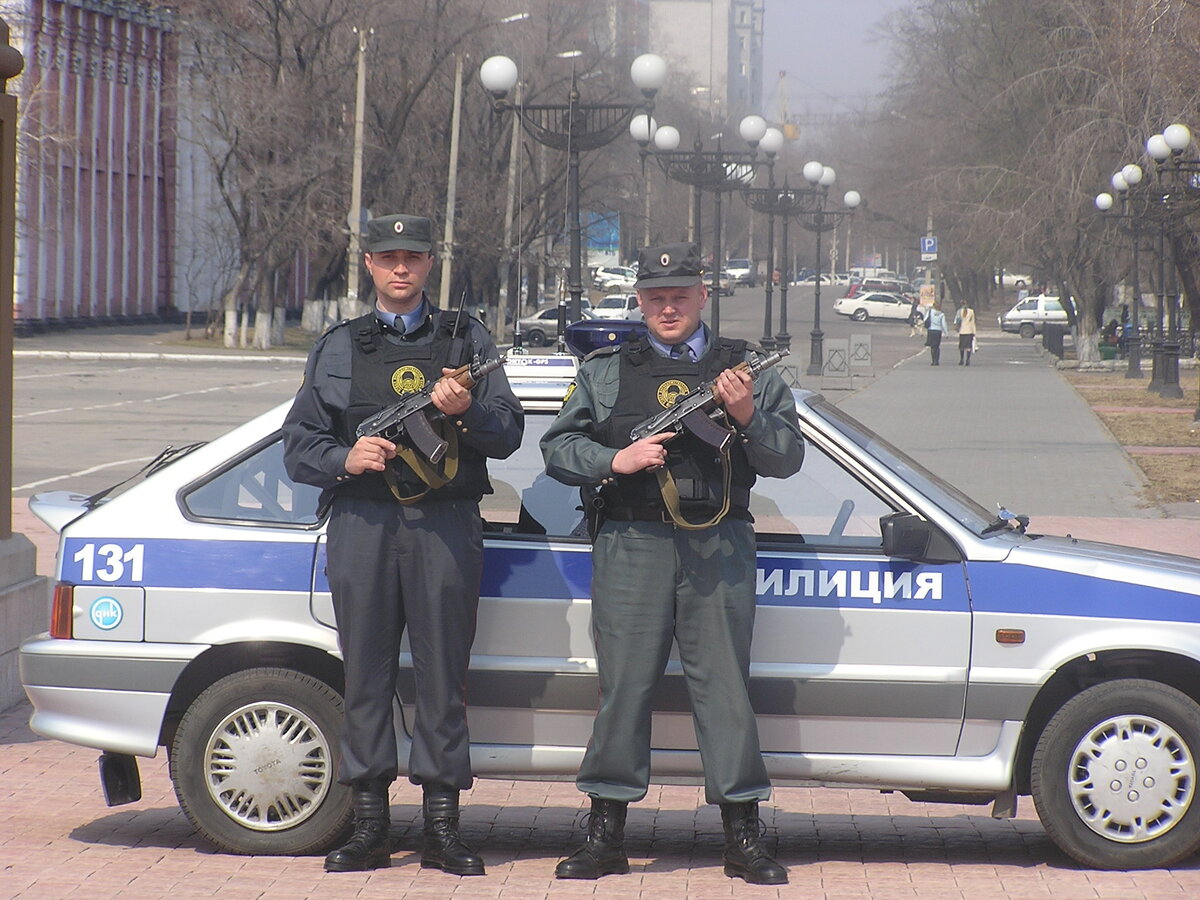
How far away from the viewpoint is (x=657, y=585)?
4.87m

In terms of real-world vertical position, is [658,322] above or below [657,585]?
above

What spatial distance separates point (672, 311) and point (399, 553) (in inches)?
42.5

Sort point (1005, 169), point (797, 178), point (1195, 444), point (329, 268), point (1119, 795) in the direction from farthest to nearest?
1. point (797, 178)
2. point (329, 268)
3. point (1005, 169)
4. point (1195, 444)
5. point (1119, 795)

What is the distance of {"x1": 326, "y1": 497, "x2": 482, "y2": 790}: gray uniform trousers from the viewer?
16.1 ft

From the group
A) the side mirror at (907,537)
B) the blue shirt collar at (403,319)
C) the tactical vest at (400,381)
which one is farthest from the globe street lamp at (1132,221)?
the tactical vest at (400,381)

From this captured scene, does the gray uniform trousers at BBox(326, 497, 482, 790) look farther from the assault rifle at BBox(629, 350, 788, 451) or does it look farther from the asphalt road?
the asphalt road

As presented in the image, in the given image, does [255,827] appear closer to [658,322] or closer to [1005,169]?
[658,322]

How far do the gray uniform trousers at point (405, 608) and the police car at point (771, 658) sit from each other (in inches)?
7.3

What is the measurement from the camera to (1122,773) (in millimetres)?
5016

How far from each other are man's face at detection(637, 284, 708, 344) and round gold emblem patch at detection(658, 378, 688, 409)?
0.16 meters

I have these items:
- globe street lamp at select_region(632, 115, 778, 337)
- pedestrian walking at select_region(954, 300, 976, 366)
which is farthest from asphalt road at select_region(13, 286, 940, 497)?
globe street lamp at select_region(632, 115, 778, 337)

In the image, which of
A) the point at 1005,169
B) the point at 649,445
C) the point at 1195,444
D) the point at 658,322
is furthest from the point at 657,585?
the point at 1005,169

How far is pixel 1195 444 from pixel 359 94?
27897mm

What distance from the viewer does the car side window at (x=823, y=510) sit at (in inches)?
203
